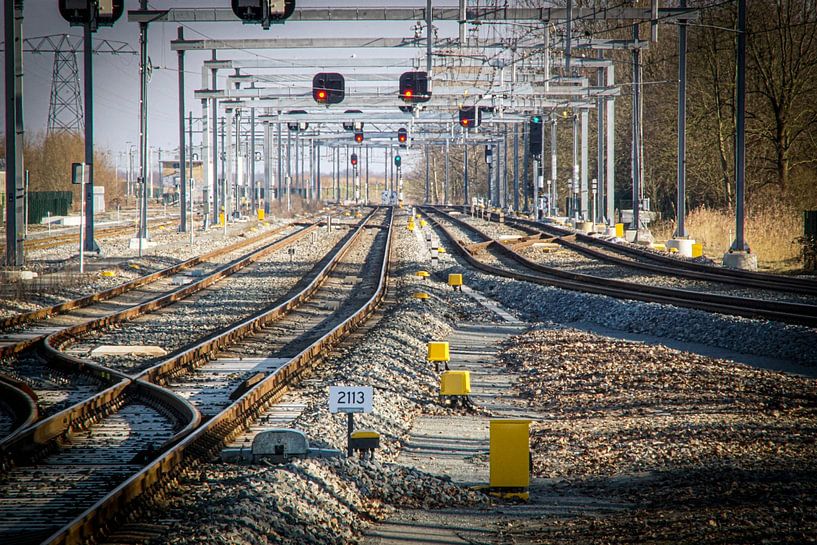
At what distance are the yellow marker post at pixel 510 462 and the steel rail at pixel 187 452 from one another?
2.51m

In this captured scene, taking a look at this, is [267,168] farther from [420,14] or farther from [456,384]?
[456,384]

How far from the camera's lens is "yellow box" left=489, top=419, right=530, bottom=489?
26.3 ft

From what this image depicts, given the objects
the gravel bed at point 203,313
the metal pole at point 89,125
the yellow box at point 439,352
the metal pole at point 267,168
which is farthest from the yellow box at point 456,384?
the metal pole at point 267,168

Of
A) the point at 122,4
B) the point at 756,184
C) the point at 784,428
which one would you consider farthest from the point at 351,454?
the point at 756,184

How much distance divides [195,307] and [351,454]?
14.0 metres

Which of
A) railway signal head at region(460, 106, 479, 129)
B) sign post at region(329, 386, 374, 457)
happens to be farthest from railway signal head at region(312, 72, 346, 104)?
sign post at region(329, 386, 374, 457)

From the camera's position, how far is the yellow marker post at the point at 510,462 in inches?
316

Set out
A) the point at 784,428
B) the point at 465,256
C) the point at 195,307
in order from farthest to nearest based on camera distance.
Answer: the point at 465,256, the point at 195,307, the point at 784,428

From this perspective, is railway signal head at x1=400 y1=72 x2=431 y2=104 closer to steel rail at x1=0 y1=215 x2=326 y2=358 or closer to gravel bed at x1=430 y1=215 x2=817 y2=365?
steel rail at x1=0 y1=215 x2=326 y2=358

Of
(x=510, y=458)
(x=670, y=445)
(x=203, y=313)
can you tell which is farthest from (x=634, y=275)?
(x=510, y=458)

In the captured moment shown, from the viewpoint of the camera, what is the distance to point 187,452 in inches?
350

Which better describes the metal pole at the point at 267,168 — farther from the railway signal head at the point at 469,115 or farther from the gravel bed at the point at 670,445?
the gravel bed at the point at 670,445

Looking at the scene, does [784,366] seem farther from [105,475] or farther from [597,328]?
[105,475]

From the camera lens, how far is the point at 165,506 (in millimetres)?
7574
